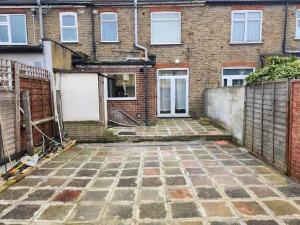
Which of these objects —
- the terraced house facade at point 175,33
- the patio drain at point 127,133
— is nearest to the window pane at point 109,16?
the terraced house facade at point 175,33

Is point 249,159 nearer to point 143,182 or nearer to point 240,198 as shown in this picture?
point 240,198

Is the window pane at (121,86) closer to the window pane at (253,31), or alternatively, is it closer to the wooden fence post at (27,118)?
the wooden fence post at (27,118)

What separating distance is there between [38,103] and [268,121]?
6089mm

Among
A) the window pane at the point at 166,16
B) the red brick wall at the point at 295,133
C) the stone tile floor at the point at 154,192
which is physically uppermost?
the window pane at the point at 166,16

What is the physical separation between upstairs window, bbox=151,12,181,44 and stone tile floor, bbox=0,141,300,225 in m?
7.59

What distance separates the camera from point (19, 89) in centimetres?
566

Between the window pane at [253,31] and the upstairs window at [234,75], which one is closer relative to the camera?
the window pane at [253,31]

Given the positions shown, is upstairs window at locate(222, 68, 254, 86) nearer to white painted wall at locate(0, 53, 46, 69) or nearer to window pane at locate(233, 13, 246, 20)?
window pane at locate(233, 13, 246, 20)

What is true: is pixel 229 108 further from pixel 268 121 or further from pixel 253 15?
pixel 253 15

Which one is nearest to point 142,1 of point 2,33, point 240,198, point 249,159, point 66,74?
point 66,74

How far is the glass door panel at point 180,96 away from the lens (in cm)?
1197

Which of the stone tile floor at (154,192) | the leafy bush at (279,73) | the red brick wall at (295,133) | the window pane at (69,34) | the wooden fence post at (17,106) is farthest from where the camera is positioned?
the window pane at (69,34)

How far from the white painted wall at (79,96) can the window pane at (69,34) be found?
17.3ft

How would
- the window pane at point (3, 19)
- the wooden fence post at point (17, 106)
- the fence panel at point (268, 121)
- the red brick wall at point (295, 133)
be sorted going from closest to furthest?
the red brick wall at point (295, 133), the fence panel at point (268, 121), the wooden fence post at point (17, 106), the window pane at point (3, 19)
